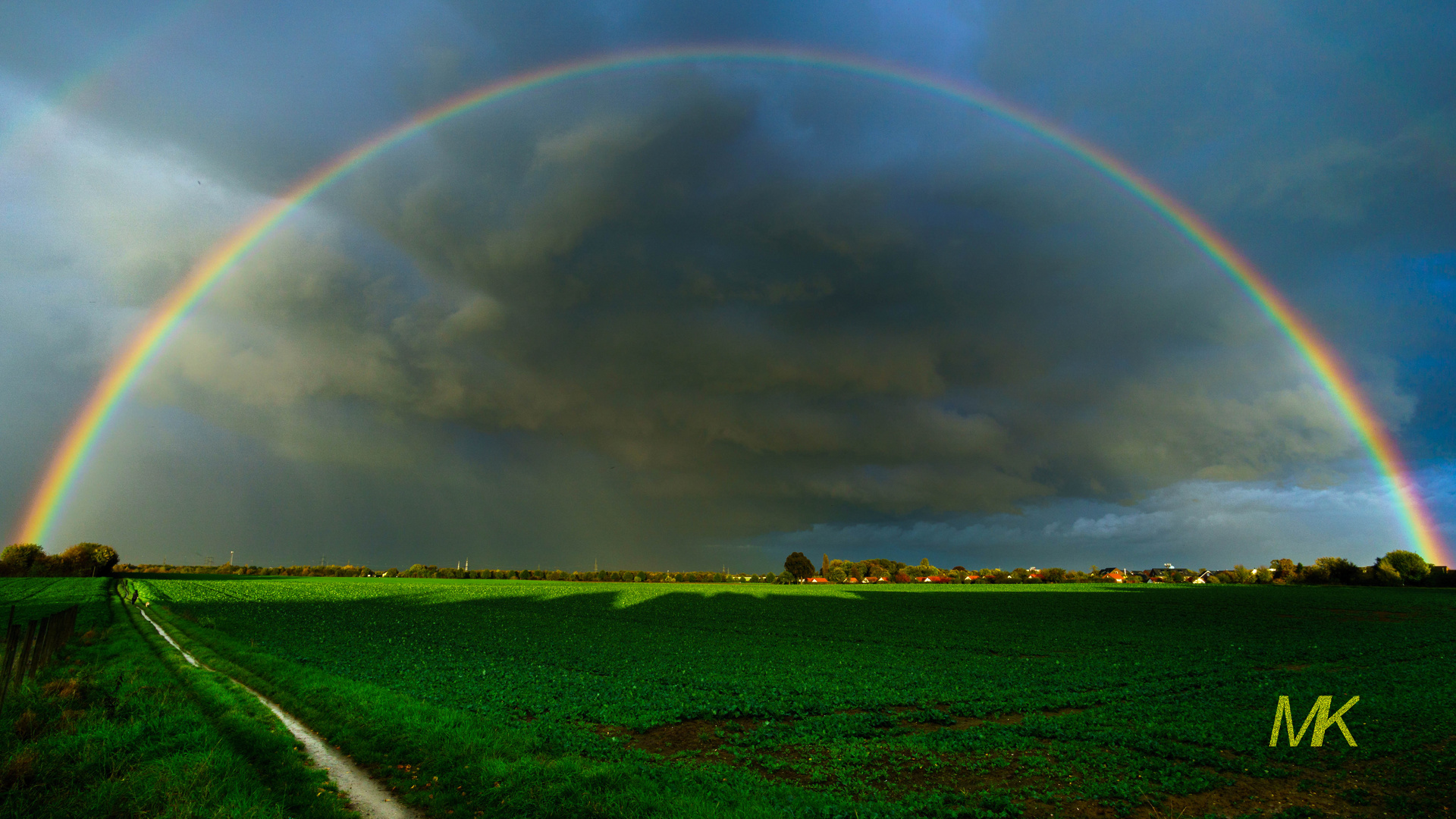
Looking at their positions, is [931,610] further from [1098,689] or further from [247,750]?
[247,750]

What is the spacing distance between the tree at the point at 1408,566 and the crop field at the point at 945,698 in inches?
4659

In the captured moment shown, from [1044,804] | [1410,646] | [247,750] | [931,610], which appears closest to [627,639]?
[247,750]

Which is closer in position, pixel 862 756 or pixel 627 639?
pixel 862 756

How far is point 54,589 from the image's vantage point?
9062 cm

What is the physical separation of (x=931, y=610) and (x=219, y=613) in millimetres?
63461

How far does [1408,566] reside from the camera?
463 ft

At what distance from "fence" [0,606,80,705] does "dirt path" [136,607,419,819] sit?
5.32 m

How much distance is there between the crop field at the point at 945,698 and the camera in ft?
45.7

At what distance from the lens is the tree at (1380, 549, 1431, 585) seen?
139000 mm

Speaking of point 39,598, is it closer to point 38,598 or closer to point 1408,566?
point 38,598

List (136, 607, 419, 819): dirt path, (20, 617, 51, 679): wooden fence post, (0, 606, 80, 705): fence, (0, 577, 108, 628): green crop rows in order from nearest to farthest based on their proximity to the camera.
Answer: (136, 607, 419, 819): dirt path
(0, 606, 80, 705): fence
(20, 617, 51, 679): wooden fence post
(0, 577, 108, 628): green crop rows

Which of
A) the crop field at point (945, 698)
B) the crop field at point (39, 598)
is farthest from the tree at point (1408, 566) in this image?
the crop field at point (39, 598)

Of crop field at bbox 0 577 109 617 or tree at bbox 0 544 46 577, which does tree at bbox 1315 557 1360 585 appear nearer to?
crop field at bbox 0 577 109 617

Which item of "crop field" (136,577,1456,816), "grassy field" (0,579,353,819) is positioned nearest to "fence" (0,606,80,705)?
"grassy field" (0,579,353,819)
